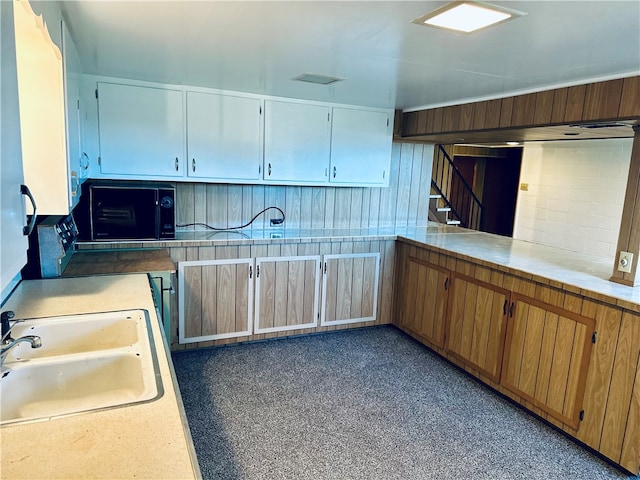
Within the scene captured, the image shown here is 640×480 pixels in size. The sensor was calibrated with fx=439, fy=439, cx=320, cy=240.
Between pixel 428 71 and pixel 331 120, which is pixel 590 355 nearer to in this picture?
pixel 428 71

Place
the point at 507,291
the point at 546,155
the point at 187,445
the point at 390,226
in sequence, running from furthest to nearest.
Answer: the point at 546,155, the point at 390,226, the point at 507,291, the point at 187,445

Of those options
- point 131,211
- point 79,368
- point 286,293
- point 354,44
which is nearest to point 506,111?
point 354,44

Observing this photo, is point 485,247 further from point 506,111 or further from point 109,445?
point 109,445

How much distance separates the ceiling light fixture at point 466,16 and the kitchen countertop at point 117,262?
196 centimetres

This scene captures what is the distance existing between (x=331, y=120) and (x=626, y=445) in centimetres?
299

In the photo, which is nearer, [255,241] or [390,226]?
[255,241]

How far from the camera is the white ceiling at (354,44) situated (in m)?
1.65

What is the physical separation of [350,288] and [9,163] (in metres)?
3.22

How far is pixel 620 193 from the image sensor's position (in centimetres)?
498

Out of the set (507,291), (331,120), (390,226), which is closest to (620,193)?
(390,226)

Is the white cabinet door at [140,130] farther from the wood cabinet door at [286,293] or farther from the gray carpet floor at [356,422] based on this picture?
the gray carpet floor at [356,422]

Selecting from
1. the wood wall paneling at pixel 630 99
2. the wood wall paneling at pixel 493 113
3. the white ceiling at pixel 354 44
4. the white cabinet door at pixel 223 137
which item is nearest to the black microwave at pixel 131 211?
the white cabinet door at pixel 223 137

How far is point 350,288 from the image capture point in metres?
4.02

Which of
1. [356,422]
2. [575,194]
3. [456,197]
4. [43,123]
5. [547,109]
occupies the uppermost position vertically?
[547,109]
